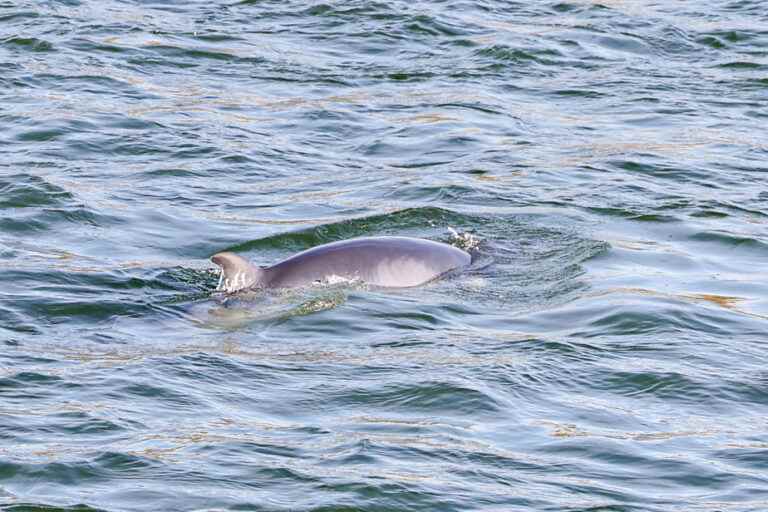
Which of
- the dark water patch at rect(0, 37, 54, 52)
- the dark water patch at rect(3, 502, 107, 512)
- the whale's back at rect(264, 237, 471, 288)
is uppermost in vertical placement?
the dark water patch at rect(0, 37, 54, 52)

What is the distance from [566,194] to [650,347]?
3476mm

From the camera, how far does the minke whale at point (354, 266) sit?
Result: 8664 mm

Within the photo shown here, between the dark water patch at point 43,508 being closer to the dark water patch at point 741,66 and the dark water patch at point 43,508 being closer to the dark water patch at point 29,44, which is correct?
the dark water patch at point 29,44

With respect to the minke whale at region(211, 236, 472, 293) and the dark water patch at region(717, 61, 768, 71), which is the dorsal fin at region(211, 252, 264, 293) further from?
the dark water patch at region(717, 61, 768, 71)

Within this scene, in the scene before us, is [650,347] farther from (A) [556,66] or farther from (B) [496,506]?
(A) [556,66]

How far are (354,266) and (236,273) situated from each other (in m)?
0.75

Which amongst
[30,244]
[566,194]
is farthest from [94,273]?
[566,194]

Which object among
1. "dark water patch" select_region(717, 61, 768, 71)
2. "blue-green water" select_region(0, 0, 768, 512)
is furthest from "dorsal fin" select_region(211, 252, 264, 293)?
"dark water patch" select_region(717, 61, 768, 71)

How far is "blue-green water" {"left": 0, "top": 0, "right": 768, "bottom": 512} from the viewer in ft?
21.3

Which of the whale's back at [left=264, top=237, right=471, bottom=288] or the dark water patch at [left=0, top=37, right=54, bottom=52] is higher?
the dark water patch at [left=0, top=37, right=54, bottom=52]

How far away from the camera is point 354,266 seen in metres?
9.02

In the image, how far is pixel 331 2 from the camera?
59.0 ft

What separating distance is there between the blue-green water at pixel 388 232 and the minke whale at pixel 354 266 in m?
0.13

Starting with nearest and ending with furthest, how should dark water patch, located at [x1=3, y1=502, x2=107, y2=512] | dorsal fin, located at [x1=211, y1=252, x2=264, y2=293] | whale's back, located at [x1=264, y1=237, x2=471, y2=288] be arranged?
dark water patch, located at [x1=3, y1=502, x2=107, y2=512] < dorsal fin, located at [x1=211, y1=252, x2=264, y2=293] < whale's back, located at [x1=264, y1=237, x2=471, y2=288]
